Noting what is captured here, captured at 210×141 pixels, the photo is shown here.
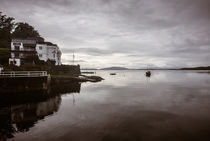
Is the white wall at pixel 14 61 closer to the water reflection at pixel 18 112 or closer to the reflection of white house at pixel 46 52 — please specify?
the reflection of white house at pixel 46 52

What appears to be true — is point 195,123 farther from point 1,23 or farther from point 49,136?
point 1,23

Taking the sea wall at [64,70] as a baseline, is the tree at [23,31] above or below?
above

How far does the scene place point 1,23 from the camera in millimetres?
67375

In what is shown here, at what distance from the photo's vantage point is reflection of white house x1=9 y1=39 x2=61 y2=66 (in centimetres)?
5231

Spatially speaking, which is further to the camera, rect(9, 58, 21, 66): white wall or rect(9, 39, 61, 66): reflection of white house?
rect(9, 39, 61, 66): reflection of white house

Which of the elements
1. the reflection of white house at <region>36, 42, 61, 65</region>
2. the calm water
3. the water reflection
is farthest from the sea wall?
the calm water

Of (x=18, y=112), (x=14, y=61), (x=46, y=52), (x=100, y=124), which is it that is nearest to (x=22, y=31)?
(x=46, y=52)

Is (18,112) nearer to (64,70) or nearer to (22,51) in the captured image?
(64,70)

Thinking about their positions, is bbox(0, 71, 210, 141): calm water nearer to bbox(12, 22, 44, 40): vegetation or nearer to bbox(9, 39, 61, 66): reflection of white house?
bbox(9, 39, 61, 66): reflection of white house

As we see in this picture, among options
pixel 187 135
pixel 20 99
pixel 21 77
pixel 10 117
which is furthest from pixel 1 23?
pixel 187 135

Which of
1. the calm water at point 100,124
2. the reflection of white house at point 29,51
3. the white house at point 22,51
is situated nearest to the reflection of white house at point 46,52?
the reflection of white house at point 29,51

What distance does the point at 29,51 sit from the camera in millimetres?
54625

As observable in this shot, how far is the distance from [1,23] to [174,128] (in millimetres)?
83869

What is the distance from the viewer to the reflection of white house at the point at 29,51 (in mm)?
52312
